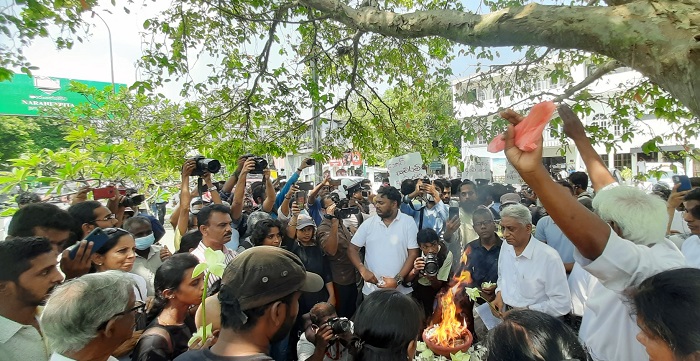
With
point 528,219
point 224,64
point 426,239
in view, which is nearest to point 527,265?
point 528,219

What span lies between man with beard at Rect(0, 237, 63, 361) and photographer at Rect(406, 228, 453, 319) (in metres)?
3.10

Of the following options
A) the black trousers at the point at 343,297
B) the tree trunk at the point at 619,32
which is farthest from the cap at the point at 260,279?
the black trousers at the point at 343,297

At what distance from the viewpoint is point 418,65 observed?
6.49 m

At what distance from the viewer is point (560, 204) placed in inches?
55.4

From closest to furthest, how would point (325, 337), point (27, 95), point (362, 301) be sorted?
1. point (325, 337)
2. point (362, 301)
3. point (27, 95)

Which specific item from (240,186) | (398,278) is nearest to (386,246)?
(398,278)

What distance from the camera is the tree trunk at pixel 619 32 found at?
1.49 meters

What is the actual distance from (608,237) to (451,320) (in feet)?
6.79

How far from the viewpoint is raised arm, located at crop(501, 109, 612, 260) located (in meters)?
1.40

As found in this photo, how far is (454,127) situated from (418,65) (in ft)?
6.19

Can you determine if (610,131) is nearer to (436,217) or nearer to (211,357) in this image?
(436,217)

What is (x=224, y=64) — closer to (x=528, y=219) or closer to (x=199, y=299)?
(x=199, y=299)

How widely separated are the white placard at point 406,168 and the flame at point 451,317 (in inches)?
94.5

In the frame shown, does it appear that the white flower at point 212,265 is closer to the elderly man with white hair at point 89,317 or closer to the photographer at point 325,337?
the elderly man with white hair at point 89,317
